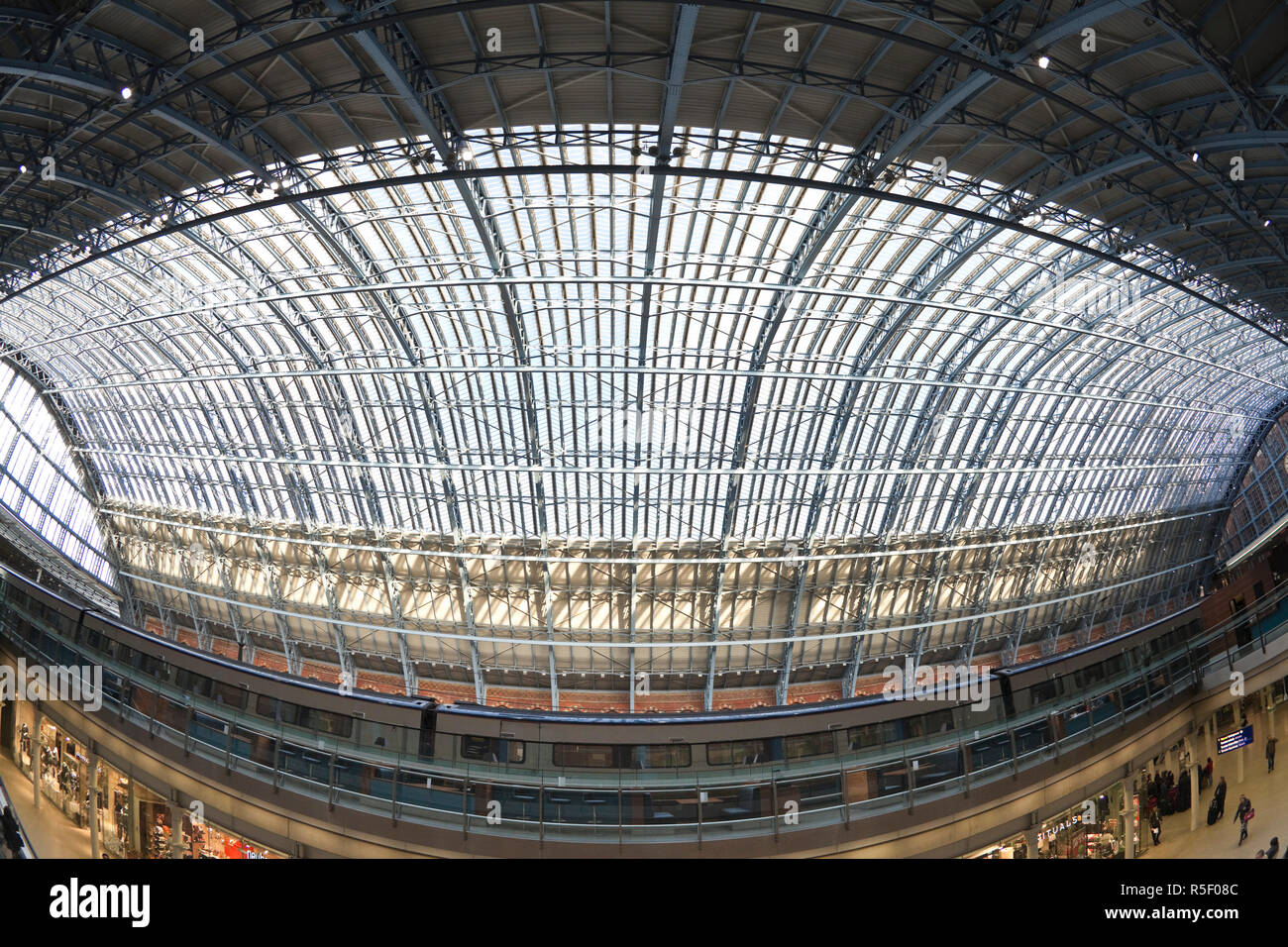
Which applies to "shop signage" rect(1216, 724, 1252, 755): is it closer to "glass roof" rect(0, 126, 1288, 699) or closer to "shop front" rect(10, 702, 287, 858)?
"glass roof" rect(0, 126, 1288, 699)

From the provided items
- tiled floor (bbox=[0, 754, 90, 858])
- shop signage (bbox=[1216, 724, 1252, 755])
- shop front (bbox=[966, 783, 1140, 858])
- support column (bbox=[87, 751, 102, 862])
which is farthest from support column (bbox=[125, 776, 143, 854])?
shop signage (bbox=[1216, 724, 1252, 755])

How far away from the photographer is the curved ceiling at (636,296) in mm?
18109

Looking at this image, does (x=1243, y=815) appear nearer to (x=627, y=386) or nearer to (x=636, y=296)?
(x=636, y=296)

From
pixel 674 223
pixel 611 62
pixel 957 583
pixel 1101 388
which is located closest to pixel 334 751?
pixel 611 62

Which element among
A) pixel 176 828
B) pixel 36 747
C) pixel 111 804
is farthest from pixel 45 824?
pixel 176 828

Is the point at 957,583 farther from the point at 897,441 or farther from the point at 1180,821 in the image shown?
the point at 1180,821

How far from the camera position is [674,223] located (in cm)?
2611

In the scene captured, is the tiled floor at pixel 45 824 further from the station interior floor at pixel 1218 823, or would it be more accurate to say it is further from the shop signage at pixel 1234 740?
the shop signage at pixel 1234 740

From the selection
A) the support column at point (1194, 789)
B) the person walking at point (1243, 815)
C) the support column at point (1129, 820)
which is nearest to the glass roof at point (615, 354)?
the support column at point (1129, 820)

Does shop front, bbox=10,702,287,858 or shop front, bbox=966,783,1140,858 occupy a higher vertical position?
shop front, bbox=10,702,287,858

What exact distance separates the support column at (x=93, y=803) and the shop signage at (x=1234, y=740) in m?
28.9

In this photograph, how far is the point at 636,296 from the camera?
95.0 ft

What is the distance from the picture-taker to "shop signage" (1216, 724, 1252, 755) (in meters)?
21.8
